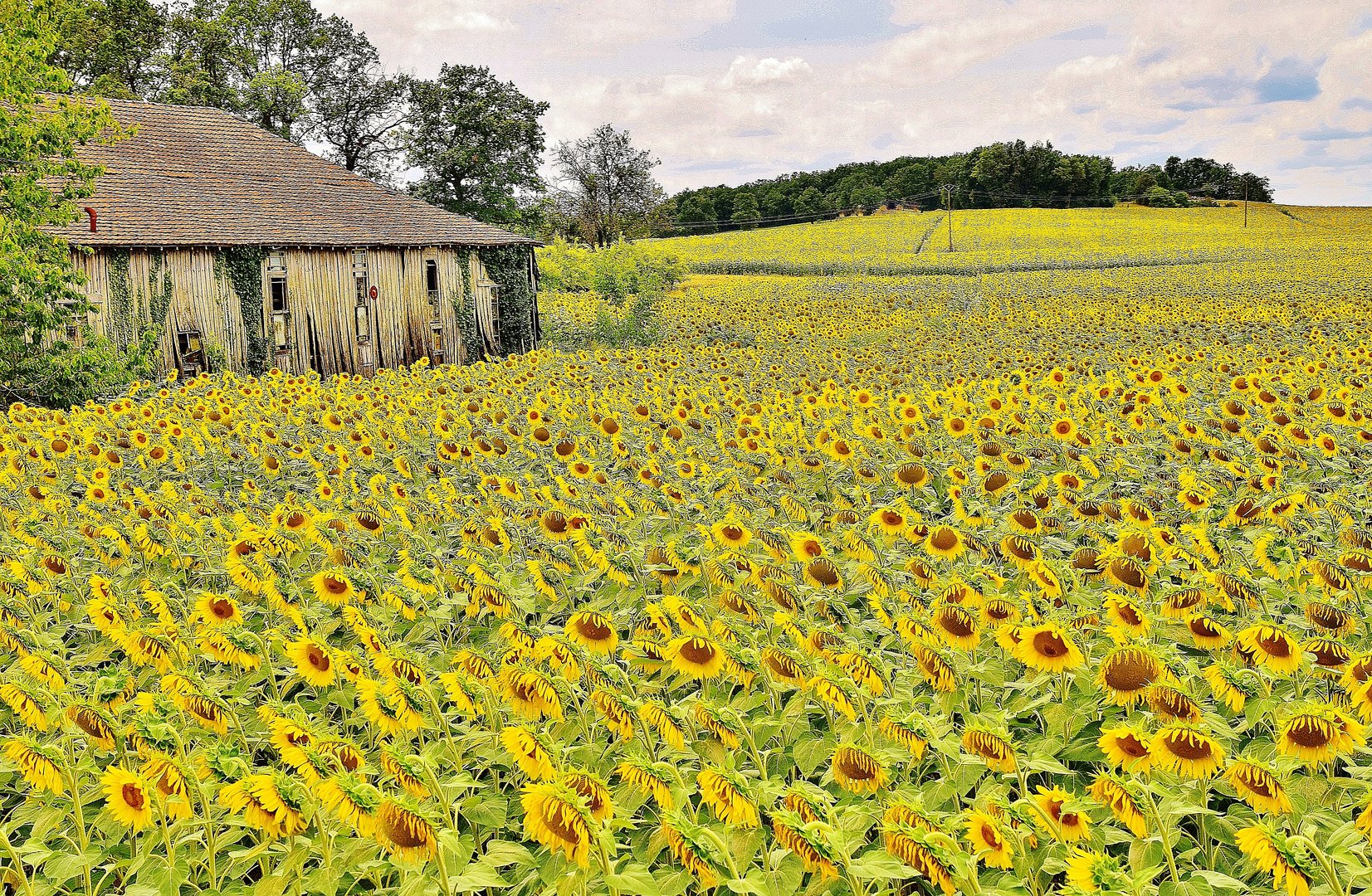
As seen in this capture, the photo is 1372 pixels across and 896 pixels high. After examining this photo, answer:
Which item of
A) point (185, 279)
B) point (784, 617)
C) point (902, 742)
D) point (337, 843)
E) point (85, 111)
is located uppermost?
point (85, 111)

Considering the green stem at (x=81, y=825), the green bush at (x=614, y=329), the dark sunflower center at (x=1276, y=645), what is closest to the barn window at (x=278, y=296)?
the green bush at (x=614, y=329)

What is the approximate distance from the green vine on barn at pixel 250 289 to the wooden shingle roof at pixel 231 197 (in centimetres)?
29

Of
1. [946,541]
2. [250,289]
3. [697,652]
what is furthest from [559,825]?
[250,289]

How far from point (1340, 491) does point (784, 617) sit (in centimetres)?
344

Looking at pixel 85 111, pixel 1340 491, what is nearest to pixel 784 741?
pixel 1340 491

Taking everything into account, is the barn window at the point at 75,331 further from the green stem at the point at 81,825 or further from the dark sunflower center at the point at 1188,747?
the dark sunflower center at the point at 1188,747

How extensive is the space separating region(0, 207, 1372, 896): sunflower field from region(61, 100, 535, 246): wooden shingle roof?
11339mm

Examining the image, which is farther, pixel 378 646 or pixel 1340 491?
pixel 1340 491

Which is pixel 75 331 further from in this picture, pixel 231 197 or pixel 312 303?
pixel 231 197

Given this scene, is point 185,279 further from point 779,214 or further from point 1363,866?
point 779,214

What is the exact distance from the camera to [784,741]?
3.00 metres

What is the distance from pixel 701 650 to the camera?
2.95 m

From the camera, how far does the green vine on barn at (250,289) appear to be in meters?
17.9

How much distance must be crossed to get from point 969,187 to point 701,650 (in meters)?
103
